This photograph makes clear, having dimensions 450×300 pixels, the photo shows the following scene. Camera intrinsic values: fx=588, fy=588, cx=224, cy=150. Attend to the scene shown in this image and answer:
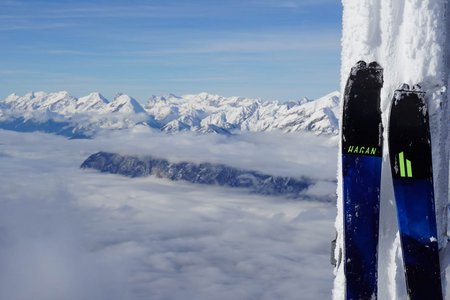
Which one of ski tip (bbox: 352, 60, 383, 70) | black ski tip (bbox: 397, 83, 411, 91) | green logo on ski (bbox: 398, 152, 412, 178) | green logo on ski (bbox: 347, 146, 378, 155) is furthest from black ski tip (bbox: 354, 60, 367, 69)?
green logo on ski (bbox: 398, 152, 412, 178)

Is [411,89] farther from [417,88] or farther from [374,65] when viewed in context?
[374,65]

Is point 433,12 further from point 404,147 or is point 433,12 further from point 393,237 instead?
point 393,237

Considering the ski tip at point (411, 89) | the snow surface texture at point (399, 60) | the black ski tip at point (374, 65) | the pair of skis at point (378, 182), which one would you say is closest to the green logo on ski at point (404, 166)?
the pair of skis at point (378, 182)

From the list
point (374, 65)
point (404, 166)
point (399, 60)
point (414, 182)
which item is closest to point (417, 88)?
point (399, 60)

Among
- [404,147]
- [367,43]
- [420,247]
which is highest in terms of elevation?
[367,43]

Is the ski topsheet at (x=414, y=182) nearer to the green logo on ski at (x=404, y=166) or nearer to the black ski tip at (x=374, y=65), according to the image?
the green logo on ski at (x=404, y=166)

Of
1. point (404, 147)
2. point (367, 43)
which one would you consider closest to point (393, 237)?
point (404, 147)
